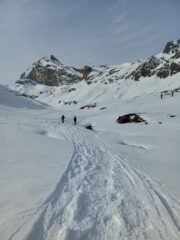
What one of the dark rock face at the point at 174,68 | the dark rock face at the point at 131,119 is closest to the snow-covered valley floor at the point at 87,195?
the dark rock face at the point at 131,119

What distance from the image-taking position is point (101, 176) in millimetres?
10547

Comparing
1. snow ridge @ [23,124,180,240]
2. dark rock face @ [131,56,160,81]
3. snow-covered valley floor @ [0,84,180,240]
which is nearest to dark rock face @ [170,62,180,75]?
dark rock face @ [131,56,160,81]

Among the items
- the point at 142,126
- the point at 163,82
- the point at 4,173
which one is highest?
the point at 163,82

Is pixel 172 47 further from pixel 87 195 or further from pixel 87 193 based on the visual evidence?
pixel 87 195

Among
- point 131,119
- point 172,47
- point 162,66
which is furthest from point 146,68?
point 131,119

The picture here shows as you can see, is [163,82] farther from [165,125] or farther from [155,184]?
[155,184]

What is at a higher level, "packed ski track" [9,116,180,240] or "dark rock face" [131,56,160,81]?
"dark rock face" [131,56,160,81]

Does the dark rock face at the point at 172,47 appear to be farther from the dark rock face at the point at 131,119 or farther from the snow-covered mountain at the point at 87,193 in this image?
the snow-covered mountain at the point at 87,193

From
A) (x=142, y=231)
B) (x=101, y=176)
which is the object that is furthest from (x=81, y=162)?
(x=142, y=231)

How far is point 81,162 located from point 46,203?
5.58 meters

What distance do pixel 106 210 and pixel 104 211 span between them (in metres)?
0.09

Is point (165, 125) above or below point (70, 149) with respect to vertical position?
above

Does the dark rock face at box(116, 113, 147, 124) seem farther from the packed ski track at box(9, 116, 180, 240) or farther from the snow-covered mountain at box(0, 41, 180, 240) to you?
the packed ski track at box(9, 116, 180, 240)

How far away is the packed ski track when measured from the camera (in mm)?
5969
